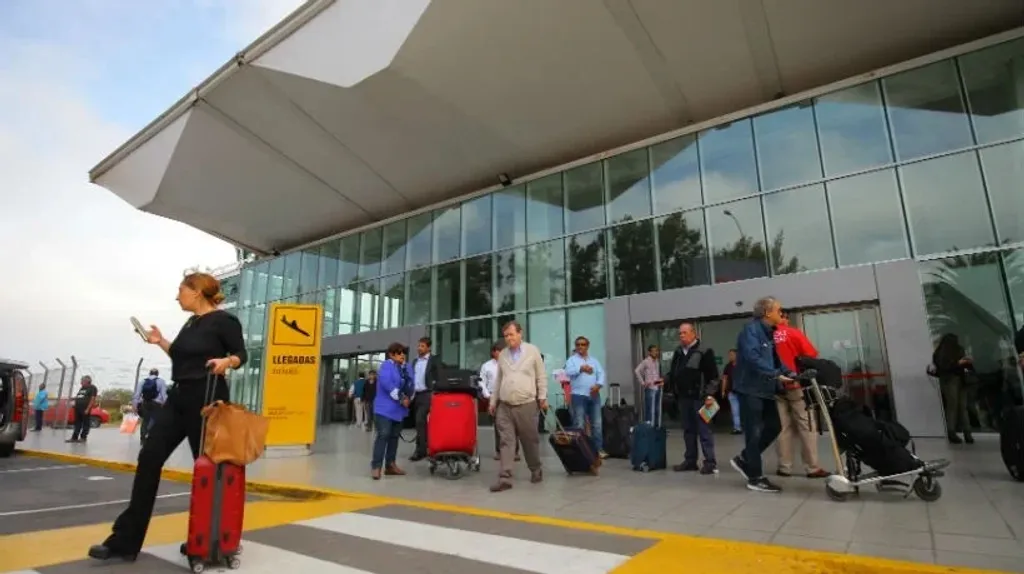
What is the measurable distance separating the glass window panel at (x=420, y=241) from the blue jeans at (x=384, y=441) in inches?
487

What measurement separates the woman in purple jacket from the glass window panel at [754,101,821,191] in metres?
10.1

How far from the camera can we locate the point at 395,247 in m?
20.4

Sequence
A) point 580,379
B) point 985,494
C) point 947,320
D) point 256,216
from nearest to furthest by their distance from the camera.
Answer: point 985,494 < point 580,379 < point 947,320 < point 256,216

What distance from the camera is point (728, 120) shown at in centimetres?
1387

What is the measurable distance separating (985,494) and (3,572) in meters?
7.15

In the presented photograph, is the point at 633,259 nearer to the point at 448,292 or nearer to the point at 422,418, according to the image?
the point at 448,292

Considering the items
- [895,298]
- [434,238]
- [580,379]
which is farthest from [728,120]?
[434,238]

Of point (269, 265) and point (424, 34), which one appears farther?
point (269, 265)

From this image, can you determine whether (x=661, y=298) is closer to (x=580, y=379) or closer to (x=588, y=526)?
(x=580, y=379)

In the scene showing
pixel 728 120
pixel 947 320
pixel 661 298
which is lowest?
pixel 947 320

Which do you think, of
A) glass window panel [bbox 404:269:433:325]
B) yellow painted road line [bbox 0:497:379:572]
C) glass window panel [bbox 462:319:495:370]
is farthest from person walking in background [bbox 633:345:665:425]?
glass window panel [bbox 404:269:433:325]

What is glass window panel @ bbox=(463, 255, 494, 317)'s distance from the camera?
17125 mm

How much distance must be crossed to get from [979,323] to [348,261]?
19.3m

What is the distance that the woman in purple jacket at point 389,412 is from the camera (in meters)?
6.91
